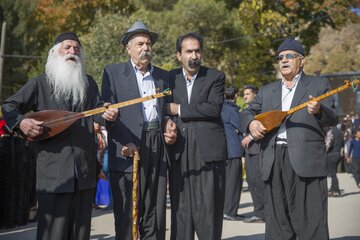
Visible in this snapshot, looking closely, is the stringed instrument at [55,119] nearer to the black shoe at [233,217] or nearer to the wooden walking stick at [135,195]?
the wooden walking stick at [135,195]

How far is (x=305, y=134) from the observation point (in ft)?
20.8

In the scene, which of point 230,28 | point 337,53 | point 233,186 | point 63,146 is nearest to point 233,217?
point 233,186

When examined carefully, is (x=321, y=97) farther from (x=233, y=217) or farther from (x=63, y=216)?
(x=233, y=217)

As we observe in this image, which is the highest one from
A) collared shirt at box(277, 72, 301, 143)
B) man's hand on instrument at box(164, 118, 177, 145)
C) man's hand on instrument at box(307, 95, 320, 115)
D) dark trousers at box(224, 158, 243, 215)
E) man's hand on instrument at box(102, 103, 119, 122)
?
collared shirt at box(277, 72, 301, 143)

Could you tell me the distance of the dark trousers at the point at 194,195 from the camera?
667 centimetres

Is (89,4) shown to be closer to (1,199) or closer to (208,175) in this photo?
(1,199)

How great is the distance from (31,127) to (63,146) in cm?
39

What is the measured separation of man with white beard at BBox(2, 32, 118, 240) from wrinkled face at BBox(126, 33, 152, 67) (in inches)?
26.6

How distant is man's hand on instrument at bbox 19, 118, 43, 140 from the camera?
5398 millimetres

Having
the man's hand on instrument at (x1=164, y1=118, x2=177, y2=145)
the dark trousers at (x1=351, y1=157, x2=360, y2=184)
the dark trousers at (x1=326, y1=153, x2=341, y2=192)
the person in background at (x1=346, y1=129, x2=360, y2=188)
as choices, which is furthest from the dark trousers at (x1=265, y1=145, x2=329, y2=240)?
the dark trousers at (x1=351, y1=157, x2=360, y2=184)

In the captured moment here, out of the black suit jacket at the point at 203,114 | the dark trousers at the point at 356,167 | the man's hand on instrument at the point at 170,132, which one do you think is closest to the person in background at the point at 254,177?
the black suit jacket at the point at 203,114

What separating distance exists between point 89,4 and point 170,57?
9.42m

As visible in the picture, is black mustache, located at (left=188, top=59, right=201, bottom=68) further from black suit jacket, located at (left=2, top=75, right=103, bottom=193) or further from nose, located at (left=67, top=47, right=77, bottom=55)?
black suit jacket, located at (left=2, top=75, right=103, bottom=193)

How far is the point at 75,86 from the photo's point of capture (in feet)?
19.2
